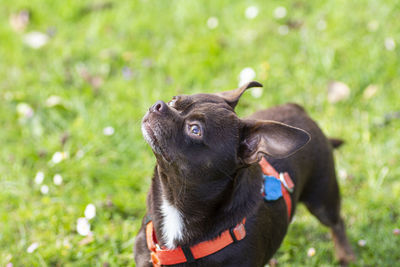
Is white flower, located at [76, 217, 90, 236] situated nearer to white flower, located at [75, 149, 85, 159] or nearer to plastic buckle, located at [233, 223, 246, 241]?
white flower, located at [75, 149, 85, 159]

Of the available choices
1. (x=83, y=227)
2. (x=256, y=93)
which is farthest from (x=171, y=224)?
(x=256, y=93)

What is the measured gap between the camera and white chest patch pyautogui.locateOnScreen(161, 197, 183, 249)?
274cm

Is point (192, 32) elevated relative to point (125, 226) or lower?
elevated

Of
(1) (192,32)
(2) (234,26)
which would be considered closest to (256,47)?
(2) (234,26)

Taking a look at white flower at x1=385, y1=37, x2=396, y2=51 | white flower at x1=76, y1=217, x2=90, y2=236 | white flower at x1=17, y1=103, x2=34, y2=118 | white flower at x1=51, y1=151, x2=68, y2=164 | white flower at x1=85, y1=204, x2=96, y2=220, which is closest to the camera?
white flower at x1=76, y1=217, x2=90, y2=236

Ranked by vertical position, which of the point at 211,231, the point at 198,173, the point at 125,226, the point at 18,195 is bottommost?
the point at 125,226

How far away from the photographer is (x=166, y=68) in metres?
5.26

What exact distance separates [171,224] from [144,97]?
2316 millimetres

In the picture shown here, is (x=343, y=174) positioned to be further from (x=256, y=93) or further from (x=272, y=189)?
(x=272, y=189)

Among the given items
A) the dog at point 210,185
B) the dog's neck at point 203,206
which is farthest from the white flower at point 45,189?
the dog's neck at point 203,206

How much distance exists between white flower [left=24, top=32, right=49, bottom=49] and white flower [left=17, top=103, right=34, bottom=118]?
3.57 feet

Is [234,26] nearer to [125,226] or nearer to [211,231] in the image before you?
[125,226]

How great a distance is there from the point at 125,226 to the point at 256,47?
2.76m

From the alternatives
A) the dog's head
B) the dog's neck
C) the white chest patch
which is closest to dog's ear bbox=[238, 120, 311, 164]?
the dog's head
